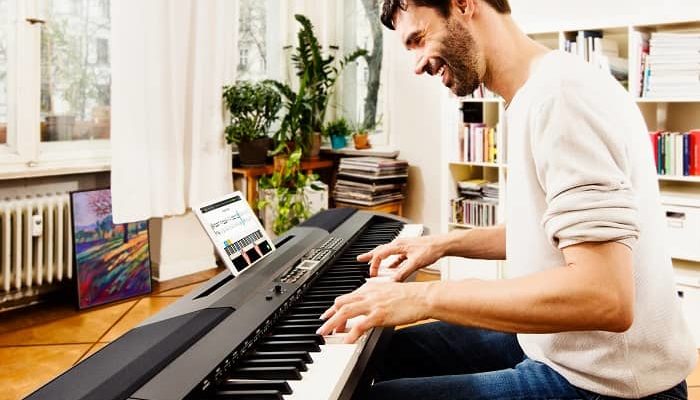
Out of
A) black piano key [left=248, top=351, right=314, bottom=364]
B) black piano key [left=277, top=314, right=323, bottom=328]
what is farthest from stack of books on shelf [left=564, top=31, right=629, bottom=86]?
black piano key [left=248, top=351, right=314, bottom=364]

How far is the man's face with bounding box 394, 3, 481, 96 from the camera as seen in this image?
1192mm

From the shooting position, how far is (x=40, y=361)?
2.77m

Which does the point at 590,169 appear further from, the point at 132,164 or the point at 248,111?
the point at 248,111

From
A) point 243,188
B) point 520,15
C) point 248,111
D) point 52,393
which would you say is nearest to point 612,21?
point 520,15

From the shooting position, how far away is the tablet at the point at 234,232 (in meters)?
1.49

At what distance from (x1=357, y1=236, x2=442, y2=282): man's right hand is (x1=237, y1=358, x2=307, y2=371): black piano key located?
1.75 ft

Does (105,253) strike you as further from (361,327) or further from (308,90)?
(361,327)

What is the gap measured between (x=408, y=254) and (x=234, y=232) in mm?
444

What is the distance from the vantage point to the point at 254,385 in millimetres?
965

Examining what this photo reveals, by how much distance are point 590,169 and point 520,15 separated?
3191mm

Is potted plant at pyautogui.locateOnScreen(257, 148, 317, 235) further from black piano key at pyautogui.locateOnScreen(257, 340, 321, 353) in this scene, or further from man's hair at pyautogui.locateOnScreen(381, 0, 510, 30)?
black piano key at pyautogui.locateOnScreen(257, 340, 321, 353)

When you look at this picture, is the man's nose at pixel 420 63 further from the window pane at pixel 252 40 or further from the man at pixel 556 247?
the window pane at pixel 252 40

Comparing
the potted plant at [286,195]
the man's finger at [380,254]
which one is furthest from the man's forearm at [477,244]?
the potted plant at [286,195]

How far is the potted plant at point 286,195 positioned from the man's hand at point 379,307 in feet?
8.99
